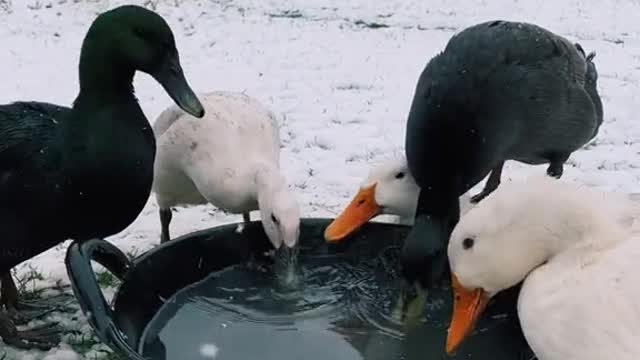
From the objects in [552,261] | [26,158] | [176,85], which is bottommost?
[552,261]

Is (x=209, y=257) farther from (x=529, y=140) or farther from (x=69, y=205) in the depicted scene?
(x=529, y=140)

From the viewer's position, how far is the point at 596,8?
420 inches

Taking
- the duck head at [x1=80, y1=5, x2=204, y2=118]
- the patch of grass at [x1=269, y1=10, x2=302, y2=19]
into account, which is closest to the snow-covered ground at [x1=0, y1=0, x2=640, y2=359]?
the patch of grass at [x1=269, y1=10, x2=302, y2=19]

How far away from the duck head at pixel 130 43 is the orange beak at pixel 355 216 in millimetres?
837

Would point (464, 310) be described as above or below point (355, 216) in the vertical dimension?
above

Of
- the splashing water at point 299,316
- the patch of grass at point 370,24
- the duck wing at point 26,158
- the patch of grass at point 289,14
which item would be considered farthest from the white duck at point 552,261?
the patch of grass at point 289,14

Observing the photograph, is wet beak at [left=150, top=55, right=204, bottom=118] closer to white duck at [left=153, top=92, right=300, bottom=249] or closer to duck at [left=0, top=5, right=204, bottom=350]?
duck at [left=0, top=5, right=204, bottom=350]


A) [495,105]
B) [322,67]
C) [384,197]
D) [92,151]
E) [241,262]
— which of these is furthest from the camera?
[322,67]

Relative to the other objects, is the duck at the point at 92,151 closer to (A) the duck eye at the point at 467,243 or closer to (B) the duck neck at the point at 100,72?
(B) the duck neck at the point at 100,72

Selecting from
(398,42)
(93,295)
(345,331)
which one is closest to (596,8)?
(398,42)

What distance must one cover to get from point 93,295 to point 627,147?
4.36 meters

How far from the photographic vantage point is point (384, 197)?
4.29 m

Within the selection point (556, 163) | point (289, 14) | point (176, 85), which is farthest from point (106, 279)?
point (289, 14)

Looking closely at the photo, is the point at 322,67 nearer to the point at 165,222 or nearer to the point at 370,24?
the point at 370,24
